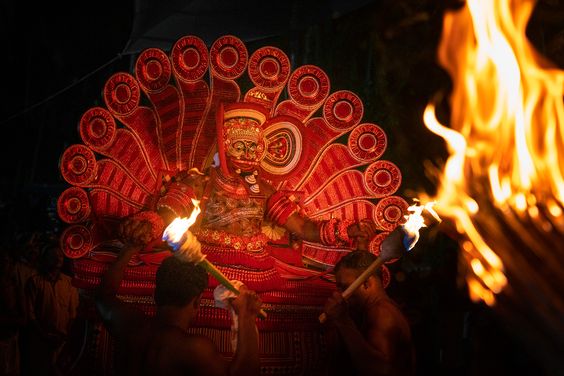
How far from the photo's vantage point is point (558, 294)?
14.9 feet

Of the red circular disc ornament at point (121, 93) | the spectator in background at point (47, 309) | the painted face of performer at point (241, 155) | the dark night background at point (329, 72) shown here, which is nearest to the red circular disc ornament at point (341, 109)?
the painted face of performer at point (241, 155)

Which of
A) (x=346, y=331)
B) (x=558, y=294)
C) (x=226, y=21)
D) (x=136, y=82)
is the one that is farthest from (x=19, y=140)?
(x=558, y=294)

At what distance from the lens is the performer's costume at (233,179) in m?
5.02

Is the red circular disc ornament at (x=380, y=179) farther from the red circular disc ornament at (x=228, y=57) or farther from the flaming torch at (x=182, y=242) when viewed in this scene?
the flaming torch at (x=182, y=242)

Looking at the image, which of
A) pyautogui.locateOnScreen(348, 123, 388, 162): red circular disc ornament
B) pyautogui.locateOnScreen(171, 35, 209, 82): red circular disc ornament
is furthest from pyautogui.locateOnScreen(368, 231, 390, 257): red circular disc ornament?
pyautogui.locateOnScreen(171, 35, 209, 82): red circular disc ornament

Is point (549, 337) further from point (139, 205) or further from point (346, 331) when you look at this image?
point (139, 205)

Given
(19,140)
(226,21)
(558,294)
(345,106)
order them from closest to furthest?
(558,294) < (345,106) < (226,21) < (19,140)

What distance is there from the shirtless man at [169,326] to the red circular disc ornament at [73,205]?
371 mm

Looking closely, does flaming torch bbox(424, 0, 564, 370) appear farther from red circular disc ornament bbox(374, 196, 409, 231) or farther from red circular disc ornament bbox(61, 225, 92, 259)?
red circular disc ornament bbox(61, 225, 92, 259)

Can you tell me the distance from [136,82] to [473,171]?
4.51 m

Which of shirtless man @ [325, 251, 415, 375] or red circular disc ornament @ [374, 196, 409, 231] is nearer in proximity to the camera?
shirtless man @ [325, 251, 415, 375]

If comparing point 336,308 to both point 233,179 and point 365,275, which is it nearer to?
point 365,275

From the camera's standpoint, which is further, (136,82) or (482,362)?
(482,362)

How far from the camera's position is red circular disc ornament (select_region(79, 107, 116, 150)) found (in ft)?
16.5
